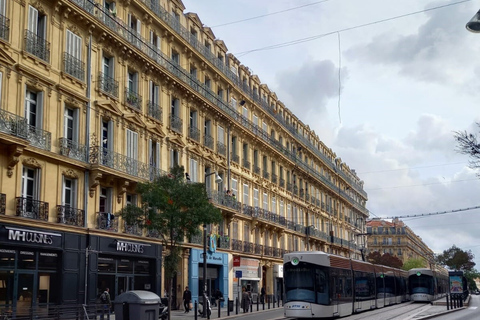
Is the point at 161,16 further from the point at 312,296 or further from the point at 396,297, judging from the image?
the point at 396,297

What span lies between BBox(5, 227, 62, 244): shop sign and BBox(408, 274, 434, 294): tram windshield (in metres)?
34.9

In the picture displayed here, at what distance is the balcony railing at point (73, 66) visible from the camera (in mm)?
27438

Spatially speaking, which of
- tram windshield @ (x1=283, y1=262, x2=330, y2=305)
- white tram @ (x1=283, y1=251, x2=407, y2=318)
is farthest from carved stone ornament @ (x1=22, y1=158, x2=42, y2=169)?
tram windshield @ (x1=283, y1=262, x2=330, y2=305)

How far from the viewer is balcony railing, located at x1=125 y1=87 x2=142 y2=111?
32.1 meters

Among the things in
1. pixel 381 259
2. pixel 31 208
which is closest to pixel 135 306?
pixel 31 208

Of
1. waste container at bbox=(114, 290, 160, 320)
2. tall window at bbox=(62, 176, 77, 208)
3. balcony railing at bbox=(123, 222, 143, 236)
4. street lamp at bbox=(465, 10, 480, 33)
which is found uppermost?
street lamp at bbox=(465, 10, 480, 33)

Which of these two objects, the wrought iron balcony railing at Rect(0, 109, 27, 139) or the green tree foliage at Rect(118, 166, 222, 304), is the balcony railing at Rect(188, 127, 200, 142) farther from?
the wrought iron balcony railing at Rect(0, 109, 27, 139)

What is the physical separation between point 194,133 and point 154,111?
17.5 ft

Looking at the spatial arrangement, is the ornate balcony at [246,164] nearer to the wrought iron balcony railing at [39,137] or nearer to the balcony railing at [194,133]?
the balcony railing at [194,133]

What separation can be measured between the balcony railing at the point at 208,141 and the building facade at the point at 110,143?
0.49 ft

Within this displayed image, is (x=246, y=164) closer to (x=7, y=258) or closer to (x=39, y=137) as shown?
(x=39, y=137)

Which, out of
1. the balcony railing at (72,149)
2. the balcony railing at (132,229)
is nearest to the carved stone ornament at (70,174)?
the balcony railing at (72,149)

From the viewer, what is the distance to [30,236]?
951 inches

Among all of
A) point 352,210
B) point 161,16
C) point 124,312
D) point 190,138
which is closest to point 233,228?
point 190,138
